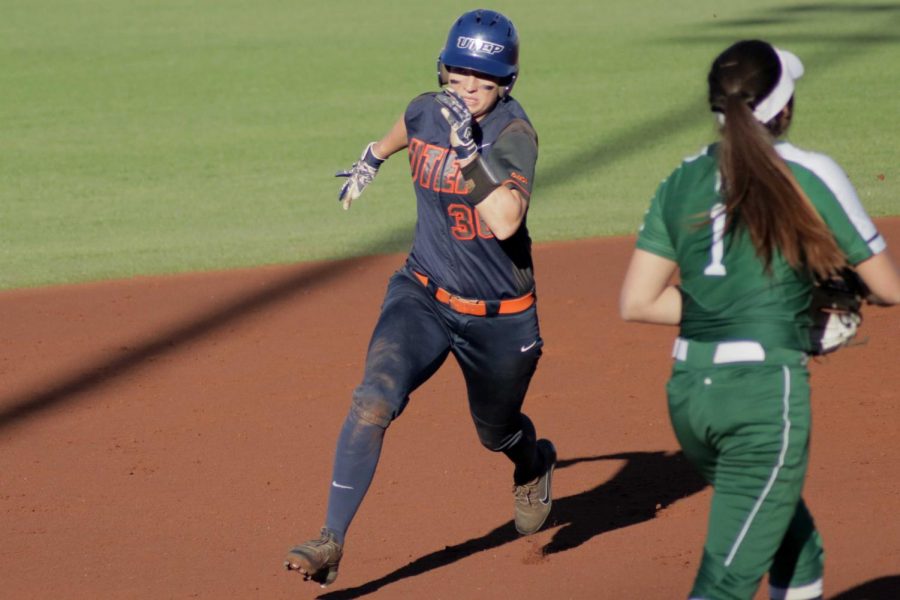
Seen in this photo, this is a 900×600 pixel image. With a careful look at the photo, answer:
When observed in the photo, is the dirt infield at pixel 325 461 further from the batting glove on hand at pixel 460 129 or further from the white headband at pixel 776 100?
the white headband at pixel 776 100

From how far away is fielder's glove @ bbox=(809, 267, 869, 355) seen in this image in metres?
3.47

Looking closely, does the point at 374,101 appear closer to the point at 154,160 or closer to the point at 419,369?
the point at 154,160

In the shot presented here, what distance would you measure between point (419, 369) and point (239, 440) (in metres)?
2.12

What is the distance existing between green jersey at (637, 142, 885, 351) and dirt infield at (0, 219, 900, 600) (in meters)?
1.80

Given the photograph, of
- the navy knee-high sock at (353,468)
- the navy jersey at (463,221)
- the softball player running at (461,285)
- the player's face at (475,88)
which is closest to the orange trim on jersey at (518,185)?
the softball player running at (461,285)

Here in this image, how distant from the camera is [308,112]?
55.8 feet

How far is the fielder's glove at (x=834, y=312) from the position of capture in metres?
3.47

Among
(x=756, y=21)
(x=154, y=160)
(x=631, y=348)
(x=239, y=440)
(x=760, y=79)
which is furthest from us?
A: (x=756, y=21)

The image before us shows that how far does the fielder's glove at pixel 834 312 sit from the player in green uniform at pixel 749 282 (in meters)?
0.05

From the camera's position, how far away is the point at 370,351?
→ 4930 millimetres

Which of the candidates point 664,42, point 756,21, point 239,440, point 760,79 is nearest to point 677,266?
point 760,79

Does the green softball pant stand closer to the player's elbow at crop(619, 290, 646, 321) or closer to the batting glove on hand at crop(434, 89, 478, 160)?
the player's elbow at crop(619, 290, 646, 321)

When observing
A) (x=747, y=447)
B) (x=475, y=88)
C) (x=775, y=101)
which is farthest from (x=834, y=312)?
(x=475, y=88)

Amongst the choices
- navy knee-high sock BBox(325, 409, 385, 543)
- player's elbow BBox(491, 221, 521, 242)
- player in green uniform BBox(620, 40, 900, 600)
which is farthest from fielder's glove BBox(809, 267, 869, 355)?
navy knee-high sock BBox(325, 409, 385, 543)
